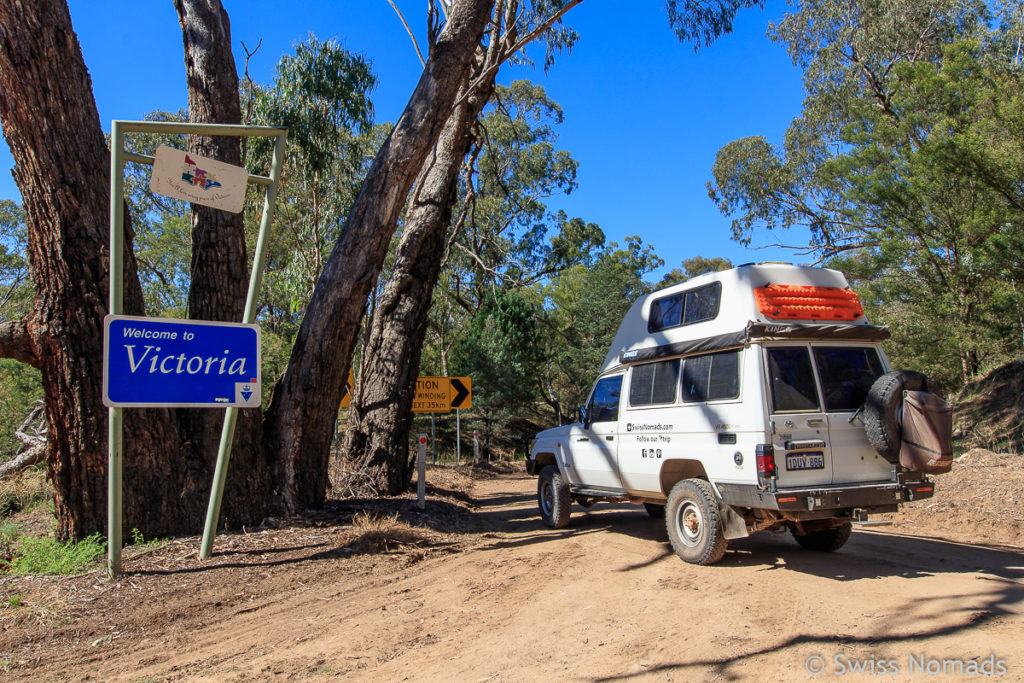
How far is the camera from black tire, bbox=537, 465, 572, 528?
9.55 m

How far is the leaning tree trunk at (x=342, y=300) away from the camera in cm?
859

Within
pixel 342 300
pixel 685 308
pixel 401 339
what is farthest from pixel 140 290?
pixel 685 308

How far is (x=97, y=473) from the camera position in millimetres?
6852

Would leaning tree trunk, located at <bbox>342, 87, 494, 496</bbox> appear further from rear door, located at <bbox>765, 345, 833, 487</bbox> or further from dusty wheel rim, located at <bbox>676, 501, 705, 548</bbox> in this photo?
rear door, located at <bbox>765, 345, 833, 487</bbox>

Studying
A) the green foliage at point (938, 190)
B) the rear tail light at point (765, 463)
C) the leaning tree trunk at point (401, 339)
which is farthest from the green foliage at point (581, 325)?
the rear tail light at point (765, 463)

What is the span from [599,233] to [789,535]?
31.2 metres


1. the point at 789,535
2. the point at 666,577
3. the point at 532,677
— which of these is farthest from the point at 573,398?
the point at 532,677

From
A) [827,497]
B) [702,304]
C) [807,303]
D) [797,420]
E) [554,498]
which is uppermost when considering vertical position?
[702,304]

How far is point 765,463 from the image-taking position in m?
5.98

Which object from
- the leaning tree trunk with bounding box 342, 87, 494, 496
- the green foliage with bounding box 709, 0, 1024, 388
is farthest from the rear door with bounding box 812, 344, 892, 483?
the green foliage with bounding box 709, 0, 1024, 388

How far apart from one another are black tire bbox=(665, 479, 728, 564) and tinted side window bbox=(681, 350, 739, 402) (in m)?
0.90

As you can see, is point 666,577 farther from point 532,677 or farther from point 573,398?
point 573,398

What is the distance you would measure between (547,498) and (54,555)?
6.01m

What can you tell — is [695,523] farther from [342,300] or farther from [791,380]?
[342,300]
